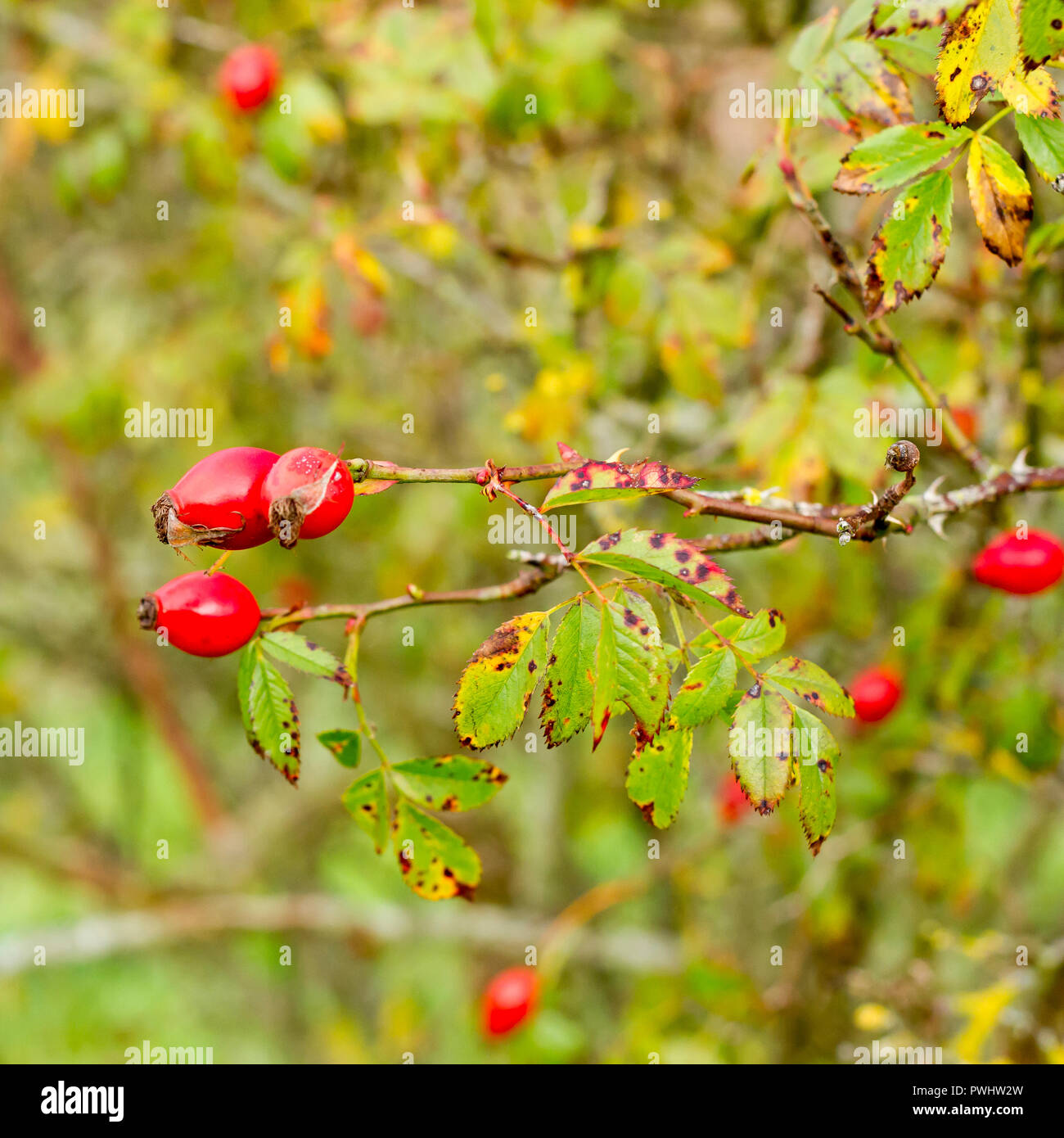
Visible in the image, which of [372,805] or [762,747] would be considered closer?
[762,747]

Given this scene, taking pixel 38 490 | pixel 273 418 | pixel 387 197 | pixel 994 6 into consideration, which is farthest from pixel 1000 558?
pixel 38 490

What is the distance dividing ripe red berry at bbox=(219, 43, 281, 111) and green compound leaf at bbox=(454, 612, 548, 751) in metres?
2.03

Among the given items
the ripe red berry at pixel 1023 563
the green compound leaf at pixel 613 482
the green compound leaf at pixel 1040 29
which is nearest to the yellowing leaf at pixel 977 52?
the green compound leaf at pixel 1040 29

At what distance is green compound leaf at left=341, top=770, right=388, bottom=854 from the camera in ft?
3.55

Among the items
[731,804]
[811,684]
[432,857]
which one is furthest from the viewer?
[731,804]

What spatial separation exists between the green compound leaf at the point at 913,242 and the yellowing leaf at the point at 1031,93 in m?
0.10

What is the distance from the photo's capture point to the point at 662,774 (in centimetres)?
95

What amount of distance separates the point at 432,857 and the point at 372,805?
9 cm

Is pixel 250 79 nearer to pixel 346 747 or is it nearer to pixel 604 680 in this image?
pixel 346 747

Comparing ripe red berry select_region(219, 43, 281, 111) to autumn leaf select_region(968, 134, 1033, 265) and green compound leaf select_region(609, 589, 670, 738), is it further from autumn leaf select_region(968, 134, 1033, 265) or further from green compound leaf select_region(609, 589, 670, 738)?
green compound leaf select_region(609, 589, 670, 738)

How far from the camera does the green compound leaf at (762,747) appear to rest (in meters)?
0.92

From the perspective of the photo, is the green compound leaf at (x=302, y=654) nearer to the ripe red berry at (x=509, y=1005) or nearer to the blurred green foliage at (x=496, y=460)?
the blurred green foliage at (x=496, y=460)

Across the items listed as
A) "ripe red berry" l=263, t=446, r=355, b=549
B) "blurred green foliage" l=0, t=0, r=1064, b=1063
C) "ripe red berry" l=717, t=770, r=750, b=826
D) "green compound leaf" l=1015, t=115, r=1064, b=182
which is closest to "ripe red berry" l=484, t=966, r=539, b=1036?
"blurred green foliage" l=0, t=0, r=1064, b=1063

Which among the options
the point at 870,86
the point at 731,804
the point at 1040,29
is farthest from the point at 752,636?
the point at 731,804
